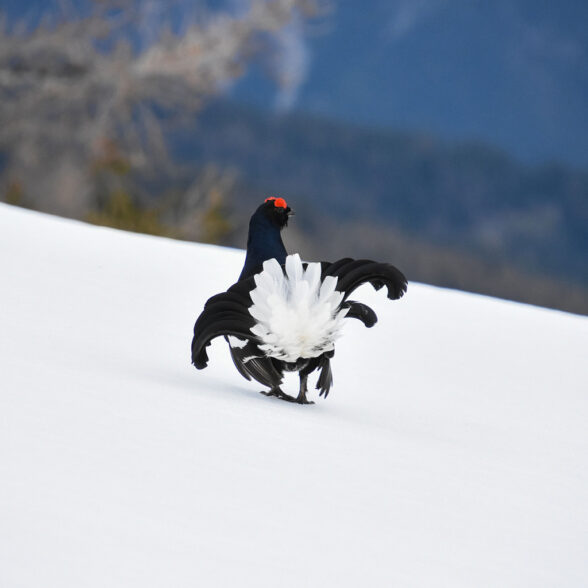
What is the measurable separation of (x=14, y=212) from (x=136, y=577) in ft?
22.8

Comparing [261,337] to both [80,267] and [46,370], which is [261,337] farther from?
[80,267]

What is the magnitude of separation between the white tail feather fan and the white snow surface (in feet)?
0.83

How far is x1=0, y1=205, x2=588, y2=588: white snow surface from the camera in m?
2.07

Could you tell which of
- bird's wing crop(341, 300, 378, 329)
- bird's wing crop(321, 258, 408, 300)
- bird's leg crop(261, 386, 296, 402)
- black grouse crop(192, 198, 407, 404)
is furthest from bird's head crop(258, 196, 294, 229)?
bird's leg crop(261, 386, 296, 402)

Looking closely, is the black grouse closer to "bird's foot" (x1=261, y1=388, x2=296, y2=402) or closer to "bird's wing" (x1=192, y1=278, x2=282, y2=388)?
"bird's wing" (x1=192, y1=278, x2=282, y2=388)

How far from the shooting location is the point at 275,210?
374cm

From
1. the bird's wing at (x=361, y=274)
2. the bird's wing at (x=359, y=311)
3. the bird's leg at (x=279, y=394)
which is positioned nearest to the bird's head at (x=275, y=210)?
the bird's wing at (x=361, y=274)

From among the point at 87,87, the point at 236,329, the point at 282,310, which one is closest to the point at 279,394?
the point at 236,329

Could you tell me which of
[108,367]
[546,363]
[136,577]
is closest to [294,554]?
[136,577]

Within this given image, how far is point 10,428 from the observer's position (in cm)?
254

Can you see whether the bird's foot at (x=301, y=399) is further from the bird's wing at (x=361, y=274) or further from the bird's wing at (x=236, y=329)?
the bird's wing at (x=361, y=274)

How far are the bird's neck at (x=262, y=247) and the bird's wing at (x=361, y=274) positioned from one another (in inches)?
9.4

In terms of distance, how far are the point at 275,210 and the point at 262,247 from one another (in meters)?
0.16

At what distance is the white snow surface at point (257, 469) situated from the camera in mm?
2066
